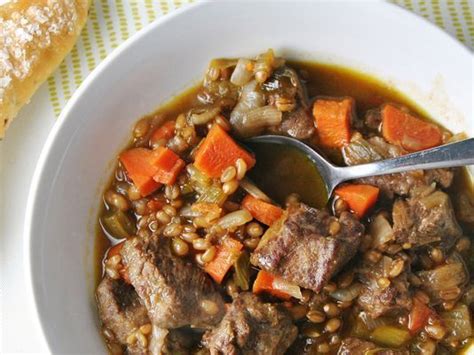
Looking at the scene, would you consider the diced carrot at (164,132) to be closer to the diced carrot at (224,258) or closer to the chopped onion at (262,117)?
the chopped onion at (262,117)

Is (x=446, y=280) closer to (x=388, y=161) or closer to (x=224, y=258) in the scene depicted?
(x=388, y=161)

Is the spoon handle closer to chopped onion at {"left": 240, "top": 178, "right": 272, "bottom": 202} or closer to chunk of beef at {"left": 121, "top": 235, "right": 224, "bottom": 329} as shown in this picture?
chopped onion at {"left": 240, "top": 178, "right": 272, "bottom": 202}

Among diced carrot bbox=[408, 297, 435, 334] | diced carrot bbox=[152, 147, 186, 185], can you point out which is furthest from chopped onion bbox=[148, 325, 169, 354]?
diced carrot bbox=[408, 297, 435, 334]

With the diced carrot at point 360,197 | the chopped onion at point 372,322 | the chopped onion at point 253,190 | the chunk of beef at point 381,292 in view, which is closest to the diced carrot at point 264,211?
the chopped onion at point 253,190

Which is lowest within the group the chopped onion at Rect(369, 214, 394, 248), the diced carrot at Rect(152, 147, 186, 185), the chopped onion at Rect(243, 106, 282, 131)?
the chopped onion at Rect(369, 214, 394, 248)

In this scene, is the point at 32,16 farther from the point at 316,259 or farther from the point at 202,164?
the point at 316,259

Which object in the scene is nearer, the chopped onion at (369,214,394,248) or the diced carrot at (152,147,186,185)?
the chopped onion at (369,214,394,248)
